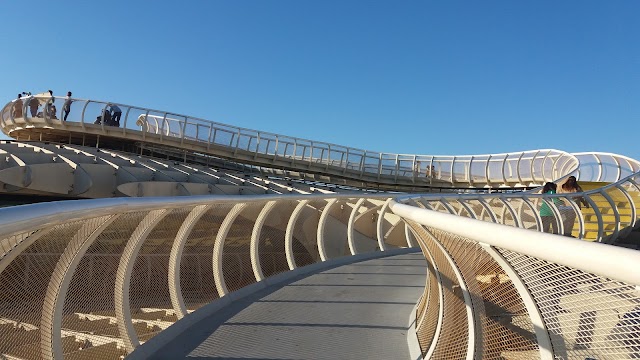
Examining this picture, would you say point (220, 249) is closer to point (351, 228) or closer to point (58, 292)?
point (58, 292)

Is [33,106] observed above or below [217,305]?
above

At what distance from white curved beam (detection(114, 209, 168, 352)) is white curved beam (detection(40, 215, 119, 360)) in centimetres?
72

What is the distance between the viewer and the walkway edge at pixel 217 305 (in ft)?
11.1

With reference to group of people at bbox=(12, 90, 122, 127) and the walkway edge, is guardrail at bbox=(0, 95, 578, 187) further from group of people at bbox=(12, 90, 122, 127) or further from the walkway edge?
the walkway edge

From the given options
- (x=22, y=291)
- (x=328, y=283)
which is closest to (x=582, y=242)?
(x=22, y=291)

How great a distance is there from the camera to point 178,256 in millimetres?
4035

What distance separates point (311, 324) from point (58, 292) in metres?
2.23

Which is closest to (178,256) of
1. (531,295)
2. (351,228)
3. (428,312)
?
(428,312)

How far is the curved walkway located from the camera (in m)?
3.43

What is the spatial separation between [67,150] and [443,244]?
616 inches

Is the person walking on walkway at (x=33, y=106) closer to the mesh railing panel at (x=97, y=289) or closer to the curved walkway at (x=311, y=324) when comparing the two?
the curved walkway at (x=311, y=324)

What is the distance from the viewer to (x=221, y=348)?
348 cm

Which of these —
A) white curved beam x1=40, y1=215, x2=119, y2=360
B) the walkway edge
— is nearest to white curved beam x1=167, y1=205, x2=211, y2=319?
the walkway edge

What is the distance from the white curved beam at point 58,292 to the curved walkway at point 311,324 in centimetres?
99
